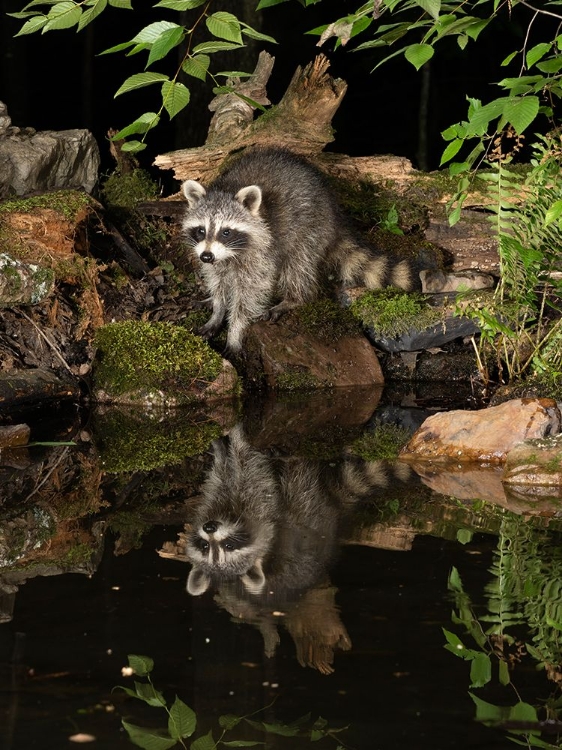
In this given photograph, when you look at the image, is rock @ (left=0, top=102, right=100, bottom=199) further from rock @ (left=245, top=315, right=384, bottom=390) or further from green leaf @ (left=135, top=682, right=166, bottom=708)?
green leaf @ (left=135, top=682, right=166, bottom=708)

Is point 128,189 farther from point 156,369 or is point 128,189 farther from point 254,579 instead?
point 254,579

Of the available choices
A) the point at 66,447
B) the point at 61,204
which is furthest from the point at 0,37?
the point at 66,447

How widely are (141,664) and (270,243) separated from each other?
14.6ft

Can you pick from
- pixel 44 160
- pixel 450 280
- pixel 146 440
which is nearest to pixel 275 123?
pixel 44 160

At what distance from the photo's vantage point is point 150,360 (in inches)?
253

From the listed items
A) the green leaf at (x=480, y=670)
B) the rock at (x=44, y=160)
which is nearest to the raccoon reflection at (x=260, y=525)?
the green leaf at (x=480, y=670)

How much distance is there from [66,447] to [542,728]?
3277 millimetres

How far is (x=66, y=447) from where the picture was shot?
5.34 m

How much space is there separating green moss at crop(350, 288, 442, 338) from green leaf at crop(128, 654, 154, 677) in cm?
436

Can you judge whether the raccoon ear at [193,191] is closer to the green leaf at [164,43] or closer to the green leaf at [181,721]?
the green leaf at [164,43]

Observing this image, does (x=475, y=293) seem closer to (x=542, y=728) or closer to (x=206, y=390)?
(x=206, y=390)

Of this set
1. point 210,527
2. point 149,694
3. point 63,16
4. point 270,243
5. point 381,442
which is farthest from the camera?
point 270,243

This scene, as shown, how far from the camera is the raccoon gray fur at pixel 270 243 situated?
684 centimetres

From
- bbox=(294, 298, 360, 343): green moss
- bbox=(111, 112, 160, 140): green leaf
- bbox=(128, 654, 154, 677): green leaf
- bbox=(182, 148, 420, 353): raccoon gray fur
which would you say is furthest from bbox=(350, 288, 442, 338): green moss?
bbox=(128, 654, 154, 677): green leaf
